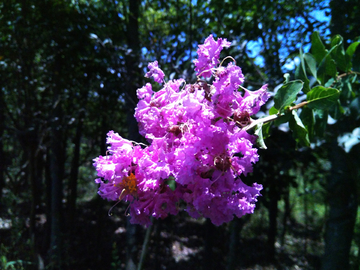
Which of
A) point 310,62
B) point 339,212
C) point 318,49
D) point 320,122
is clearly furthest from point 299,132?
point 339,212

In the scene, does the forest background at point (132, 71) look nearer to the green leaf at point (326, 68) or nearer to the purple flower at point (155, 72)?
the green leaf at point (326, 68)

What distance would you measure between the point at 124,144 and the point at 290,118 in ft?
2.01

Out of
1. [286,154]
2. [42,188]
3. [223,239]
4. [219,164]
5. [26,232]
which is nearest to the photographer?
[219,164]

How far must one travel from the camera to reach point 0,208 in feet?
12.4

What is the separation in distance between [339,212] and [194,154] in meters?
2.49

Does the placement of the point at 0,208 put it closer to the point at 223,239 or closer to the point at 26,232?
the point at 26,232

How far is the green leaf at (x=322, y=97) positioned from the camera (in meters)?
0.96

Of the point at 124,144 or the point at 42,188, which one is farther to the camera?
the point at 42,188

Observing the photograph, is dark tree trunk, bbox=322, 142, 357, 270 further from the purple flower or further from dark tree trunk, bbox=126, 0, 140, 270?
the purple flower

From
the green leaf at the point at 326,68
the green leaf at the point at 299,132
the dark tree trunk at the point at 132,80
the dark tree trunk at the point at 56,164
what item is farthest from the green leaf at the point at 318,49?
the dark tree trunk at the point at 56,164

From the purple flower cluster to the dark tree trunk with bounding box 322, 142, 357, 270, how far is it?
209cm

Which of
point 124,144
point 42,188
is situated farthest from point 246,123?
point 42,188

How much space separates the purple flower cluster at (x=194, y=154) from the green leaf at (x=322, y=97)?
0.26 meters

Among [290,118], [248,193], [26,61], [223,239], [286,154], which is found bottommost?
[223,239]
